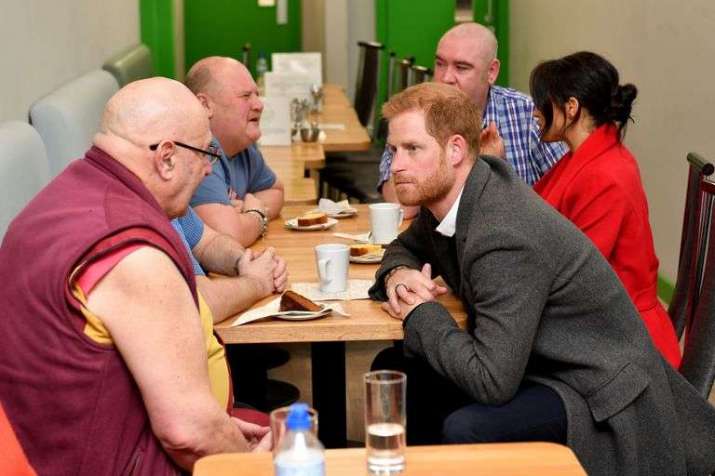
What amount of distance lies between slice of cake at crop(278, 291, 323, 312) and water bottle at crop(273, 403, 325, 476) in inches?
43.3

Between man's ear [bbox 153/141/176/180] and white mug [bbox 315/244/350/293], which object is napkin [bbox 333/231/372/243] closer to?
white mug [bbox 315/244/350/293]

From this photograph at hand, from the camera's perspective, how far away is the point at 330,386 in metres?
3.32

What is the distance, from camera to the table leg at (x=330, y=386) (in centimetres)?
330

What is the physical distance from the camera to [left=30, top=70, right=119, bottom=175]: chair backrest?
11.6 feet

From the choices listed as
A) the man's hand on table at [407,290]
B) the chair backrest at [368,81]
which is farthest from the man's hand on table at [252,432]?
the chair backrest at [368,81]

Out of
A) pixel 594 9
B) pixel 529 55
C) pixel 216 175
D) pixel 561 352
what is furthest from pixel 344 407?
pixel 529 55

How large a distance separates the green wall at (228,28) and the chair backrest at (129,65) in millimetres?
5436

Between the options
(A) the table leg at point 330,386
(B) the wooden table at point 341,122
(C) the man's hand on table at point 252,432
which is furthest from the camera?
(B) the wooden table at point 341,122

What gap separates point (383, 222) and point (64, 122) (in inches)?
40.3

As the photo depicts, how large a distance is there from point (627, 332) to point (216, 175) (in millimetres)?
1378

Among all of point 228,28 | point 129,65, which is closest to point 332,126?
point 129,65

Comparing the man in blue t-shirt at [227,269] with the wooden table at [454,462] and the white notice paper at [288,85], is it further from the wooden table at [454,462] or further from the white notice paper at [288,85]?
the white notice paper at [288,85]

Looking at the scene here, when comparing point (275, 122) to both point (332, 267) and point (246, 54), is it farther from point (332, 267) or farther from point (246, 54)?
point (246, 54)

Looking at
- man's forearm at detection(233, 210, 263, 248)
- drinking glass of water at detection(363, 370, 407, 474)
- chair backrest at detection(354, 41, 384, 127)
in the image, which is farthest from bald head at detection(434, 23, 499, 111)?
chair backrest at detection(354, 41, 384, 127)
